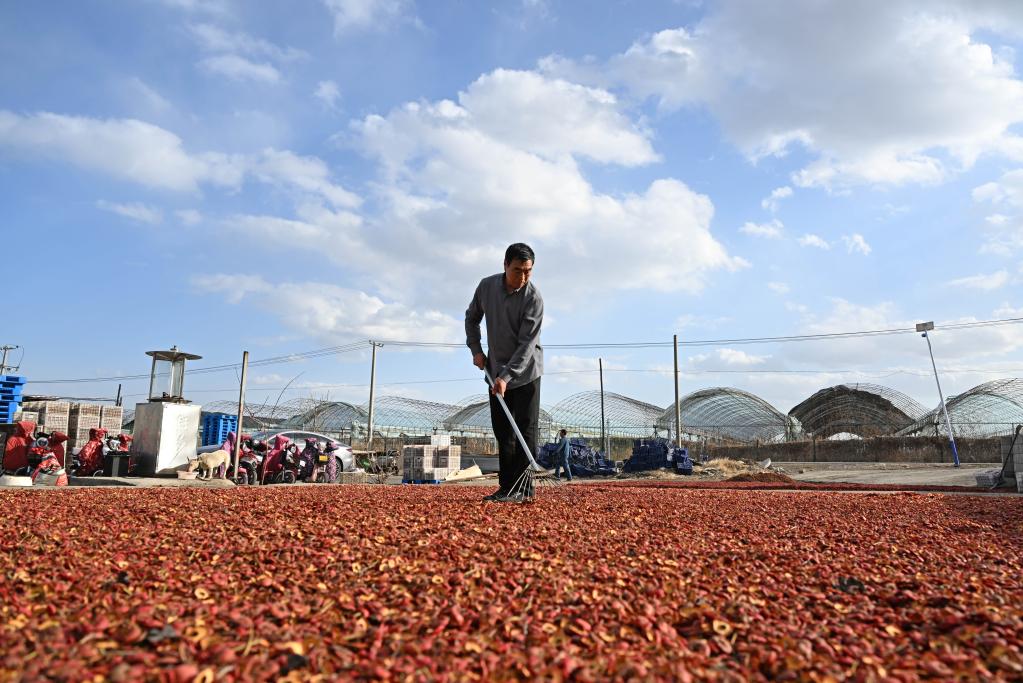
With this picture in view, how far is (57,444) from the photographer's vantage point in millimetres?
9672

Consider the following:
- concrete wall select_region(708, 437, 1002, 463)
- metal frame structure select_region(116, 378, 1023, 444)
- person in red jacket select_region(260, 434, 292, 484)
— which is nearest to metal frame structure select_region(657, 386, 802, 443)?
metal frame structure select_region(116, 378, 1023, 444)

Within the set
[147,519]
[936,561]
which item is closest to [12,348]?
[147,519]

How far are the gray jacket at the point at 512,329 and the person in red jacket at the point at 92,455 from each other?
8.02 m

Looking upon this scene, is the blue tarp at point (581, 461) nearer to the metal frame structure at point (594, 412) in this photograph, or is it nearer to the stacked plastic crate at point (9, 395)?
the stacked plastic crate at point (9, 395)

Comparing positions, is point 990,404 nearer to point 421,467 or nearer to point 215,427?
point 421,467

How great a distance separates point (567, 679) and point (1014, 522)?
13.0 ft

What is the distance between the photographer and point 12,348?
4212 centimetres

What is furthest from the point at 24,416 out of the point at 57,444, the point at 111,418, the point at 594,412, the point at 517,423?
the point at 594,412

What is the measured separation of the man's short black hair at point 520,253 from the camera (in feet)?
13.8

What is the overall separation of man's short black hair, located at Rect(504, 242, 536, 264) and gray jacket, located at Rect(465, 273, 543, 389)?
0.24 metres

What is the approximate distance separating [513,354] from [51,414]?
12.8 meters

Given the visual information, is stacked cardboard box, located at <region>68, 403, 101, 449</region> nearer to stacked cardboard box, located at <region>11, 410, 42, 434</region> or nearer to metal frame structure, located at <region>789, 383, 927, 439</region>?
stacked cardboard box, located at <region>11, 410, 42, 434</region>

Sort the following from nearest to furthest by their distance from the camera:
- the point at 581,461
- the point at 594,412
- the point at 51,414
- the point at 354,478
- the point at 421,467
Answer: the point at 354,478 → the point at 51,414 → the point at 421,467 → the point at 581,461 → the point at 594,412

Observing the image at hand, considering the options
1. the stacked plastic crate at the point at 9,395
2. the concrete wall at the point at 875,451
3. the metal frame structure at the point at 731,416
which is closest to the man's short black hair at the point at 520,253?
the stacked plastic crate at the point at 9,395
